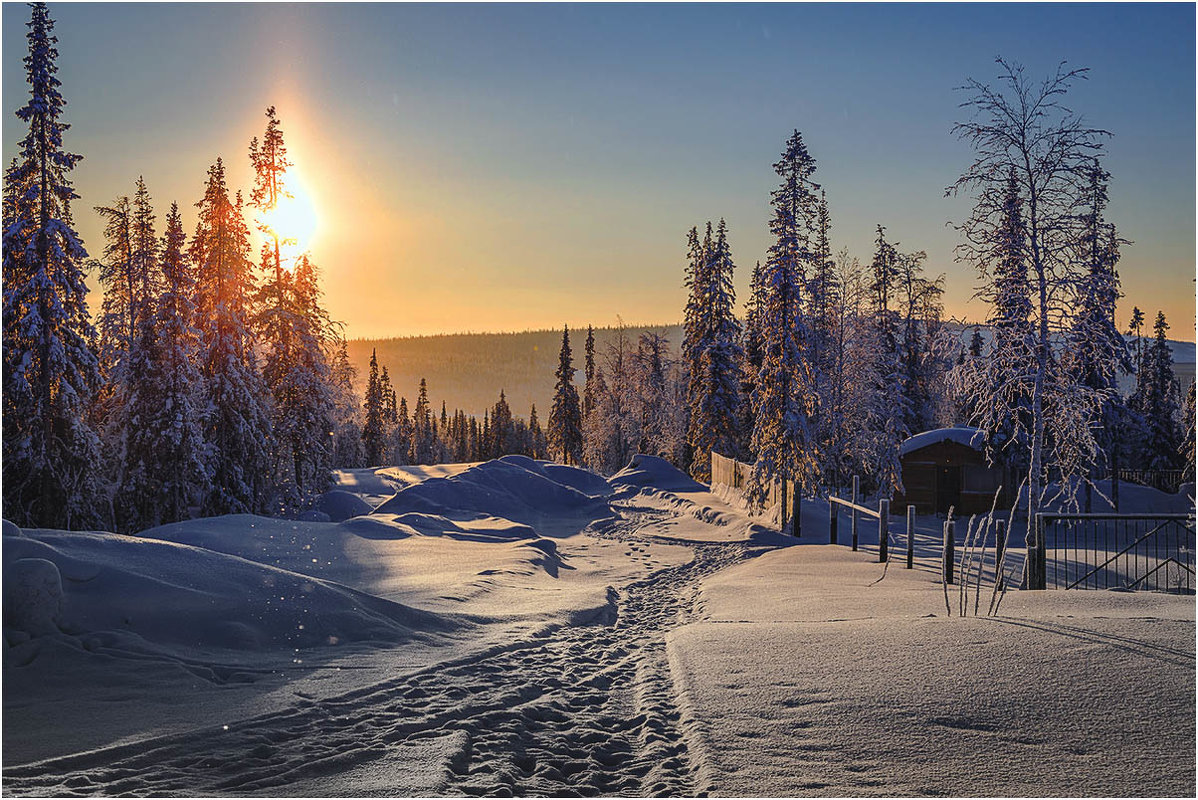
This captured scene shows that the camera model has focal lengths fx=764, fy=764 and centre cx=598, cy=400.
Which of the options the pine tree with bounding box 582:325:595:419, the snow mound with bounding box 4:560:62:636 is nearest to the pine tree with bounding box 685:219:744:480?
the snow mound with bounding box 4:560:62:636

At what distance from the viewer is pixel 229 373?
27719mm

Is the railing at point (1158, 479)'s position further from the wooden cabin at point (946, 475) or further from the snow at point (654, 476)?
the snow at point (654, 476)

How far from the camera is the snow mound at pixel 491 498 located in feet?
96.8

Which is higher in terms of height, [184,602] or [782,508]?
[184,602]

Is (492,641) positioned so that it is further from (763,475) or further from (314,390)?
(314,390)

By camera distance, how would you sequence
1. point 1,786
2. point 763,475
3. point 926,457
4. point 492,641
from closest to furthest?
point 1,786, point 492,641, point 763,475, point 926,457

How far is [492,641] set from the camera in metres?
9.52

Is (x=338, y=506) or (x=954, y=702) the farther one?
(x=338, y=506)

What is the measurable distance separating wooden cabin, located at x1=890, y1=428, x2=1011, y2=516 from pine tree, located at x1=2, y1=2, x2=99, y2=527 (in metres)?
33.7

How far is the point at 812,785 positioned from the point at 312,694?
4411mm

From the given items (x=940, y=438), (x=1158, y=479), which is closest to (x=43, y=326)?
(x=940, y=438)

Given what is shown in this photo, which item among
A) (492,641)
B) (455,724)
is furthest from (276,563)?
(455,724)

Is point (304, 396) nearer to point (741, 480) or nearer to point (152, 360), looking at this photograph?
point (152, 360)

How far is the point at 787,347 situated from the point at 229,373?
65.2 feet
